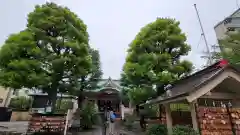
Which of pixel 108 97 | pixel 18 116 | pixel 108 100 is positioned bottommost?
pixel 18 116

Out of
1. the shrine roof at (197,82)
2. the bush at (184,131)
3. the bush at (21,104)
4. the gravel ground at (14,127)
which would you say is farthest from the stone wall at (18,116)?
the bush at (184,131)

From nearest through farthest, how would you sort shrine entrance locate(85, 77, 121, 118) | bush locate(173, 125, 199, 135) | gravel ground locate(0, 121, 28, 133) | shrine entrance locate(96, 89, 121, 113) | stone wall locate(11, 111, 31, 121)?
bush locate(173, 125, 199, 135) → gravel ground locate(0, 121, 28, 133) → shrine entrance locate(85, 77, 121, 118) → shrine entrance locate(96, 89, 121, 113) → stone wall locate(11, 111, 31, 121)

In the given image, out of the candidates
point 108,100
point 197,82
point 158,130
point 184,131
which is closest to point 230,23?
point 197,82

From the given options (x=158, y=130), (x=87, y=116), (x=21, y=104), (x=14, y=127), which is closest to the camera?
(x=158, y=130)

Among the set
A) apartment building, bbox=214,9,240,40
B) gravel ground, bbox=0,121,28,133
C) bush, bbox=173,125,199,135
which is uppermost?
apartment building, bbox=214,9,240,40

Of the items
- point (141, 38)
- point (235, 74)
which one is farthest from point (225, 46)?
point (141, 38)

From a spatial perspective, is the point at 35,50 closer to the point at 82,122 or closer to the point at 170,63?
the point at 82,122

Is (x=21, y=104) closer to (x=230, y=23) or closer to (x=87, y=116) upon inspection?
(x=87, y=116)

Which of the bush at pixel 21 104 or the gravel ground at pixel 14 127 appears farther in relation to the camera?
the bush at pixel 21 104

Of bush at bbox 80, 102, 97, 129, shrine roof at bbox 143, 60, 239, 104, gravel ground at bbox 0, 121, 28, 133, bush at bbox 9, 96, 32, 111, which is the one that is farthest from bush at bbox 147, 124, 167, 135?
bush at bbox 9, 96, 32, 111

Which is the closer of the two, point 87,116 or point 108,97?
point 87,116

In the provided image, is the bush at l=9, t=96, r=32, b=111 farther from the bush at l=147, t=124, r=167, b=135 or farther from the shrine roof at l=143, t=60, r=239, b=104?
the shrine roof at l=143, t=60, r=239, b=104

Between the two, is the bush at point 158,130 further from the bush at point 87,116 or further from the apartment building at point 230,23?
the apartment building at point 230,23

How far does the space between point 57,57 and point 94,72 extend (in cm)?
650
